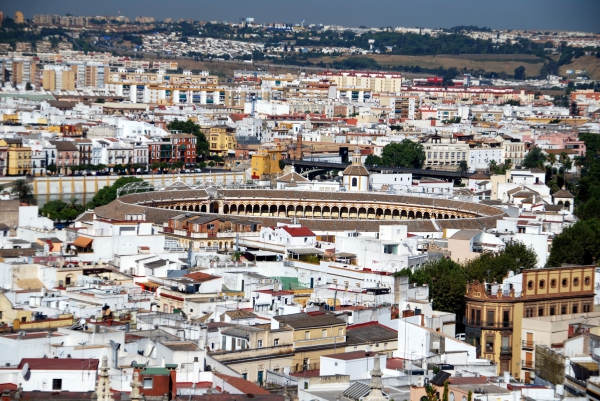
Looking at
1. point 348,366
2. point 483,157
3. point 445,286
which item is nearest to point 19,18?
point 483,157

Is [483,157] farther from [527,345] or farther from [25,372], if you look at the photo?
[25,372]

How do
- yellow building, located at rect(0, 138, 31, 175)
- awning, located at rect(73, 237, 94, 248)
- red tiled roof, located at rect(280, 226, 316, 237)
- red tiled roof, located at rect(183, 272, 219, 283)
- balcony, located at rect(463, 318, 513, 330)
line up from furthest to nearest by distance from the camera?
1. yellow building, located at rect(0, 138, 31, 175)
2. red tiled roof, located at rect(280, 226, 316, 237)
3. awning, located at rect(73, 237, 94, 248)
4. red tiled roof, located at rect(183, 272, 219, 283)
5. balcony, located at rect(463, 318, 513, 330)

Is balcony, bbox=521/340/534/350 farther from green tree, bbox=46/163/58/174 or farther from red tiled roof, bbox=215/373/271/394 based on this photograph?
green tree, bbox=46/163/58/174

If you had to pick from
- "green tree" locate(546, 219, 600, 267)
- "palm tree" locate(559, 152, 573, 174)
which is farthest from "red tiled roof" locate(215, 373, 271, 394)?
"palm tree" locate(559, 152, 573, 174)

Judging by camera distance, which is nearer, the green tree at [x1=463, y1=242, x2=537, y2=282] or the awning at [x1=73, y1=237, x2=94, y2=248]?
the green tree at [x1=463, y1=242, x2=537, y2=282]

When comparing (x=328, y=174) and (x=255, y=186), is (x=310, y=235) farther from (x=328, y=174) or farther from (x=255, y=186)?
(x=328, y=174)

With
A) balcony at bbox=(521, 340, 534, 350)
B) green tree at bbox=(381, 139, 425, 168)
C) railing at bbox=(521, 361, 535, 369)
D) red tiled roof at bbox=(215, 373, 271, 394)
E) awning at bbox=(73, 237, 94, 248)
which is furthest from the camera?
green tree at bbox=(381, 139, 425, 168)
